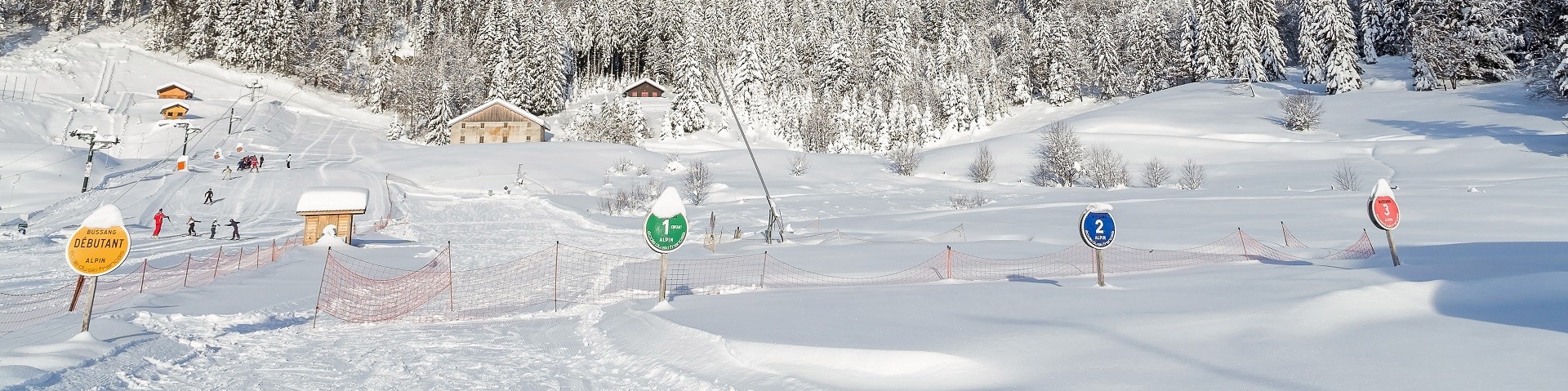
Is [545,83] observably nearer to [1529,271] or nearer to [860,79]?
[860,79]

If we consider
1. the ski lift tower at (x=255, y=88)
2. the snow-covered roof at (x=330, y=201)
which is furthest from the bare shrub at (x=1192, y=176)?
the ski lift tower at (x=255, y=88)

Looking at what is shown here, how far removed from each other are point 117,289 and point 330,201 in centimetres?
984

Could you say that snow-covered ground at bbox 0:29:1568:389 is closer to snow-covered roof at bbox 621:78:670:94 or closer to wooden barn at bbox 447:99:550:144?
wooden barn at bbox 447:99:550:144

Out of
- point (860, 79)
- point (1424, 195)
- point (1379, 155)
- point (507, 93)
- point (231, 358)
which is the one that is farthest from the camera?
point (860, 79)

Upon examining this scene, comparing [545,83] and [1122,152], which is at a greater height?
[545,83]

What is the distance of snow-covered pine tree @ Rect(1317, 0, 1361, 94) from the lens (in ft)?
198

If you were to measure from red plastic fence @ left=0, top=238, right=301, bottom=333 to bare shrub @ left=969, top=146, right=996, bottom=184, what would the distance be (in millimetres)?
40578

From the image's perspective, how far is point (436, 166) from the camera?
51.0 meters

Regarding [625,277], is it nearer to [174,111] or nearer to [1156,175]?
[1156,175]

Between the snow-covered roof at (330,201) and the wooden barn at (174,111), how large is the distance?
55.2m

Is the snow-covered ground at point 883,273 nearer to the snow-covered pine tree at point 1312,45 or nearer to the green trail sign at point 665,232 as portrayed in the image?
the green trail sign at point 665,232

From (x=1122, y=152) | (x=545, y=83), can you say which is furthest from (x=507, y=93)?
(x=1122, y=152)

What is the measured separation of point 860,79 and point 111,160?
72.8 meters

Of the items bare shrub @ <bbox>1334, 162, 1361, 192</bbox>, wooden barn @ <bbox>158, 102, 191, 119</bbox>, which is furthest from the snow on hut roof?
bare shrub @ <bbox>1334, 162, 1361, 192</bbox>
